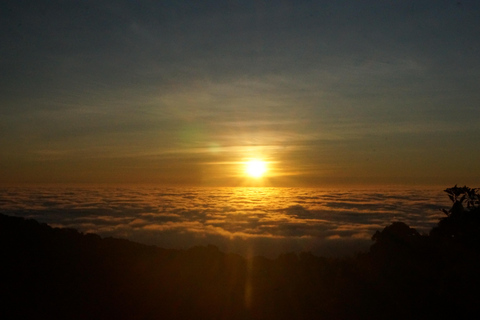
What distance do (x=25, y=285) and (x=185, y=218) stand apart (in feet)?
320

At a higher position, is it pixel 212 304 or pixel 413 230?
pixel 413 230

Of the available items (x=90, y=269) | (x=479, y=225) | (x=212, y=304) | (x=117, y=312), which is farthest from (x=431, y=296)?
(x=90, y=269)

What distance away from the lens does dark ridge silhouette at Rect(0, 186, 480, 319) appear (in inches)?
533

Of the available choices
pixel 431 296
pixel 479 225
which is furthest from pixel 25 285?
pixel 479 225

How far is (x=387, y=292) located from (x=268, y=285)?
476 cm

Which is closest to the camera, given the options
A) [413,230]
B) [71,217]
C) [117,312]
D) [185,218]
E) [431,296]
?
[117,312]

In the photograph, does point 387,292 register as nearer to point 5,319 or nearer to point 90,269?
point 90,269

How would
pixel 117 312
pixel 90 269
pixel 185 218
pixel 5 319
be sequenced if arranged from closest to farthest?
pixel 5 319
pixel 117 312
pixel 90 269
pixel 185 218

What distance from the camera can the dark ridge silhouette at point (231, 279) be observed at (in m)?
13.5

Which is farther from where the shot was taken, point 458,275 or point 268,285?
point 268,285

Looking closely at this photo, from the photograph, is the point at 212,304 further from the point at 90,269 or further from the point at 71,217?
the point at 71,217

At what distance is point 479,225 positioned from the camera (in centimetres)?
1375

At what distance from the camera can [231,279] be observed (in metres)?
17.0

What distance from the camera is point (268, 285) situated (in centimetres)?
1691
